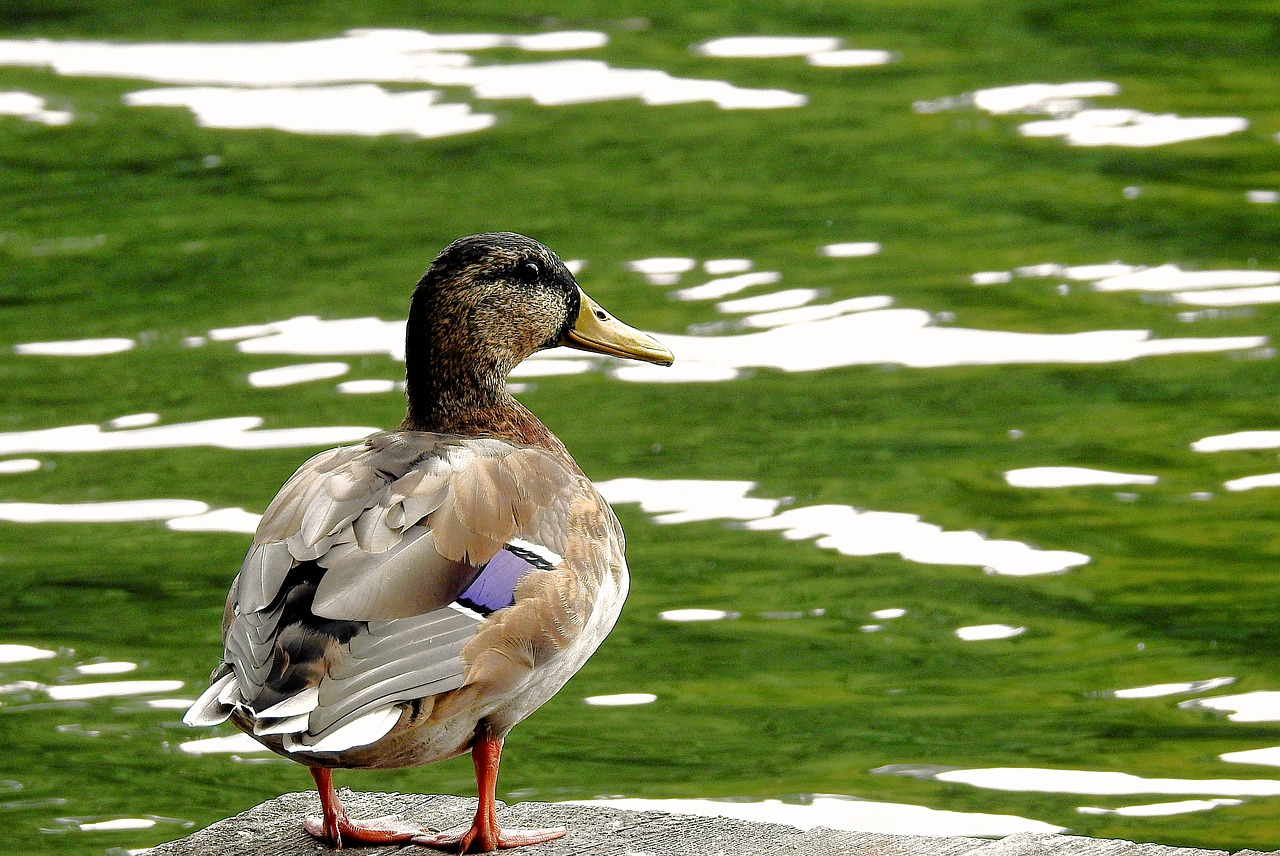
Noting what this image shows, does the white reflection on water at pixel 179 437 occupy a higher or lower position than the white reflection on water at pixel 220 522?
higher

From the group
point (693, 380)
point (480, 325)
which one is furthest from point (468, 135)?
point (480, 325)

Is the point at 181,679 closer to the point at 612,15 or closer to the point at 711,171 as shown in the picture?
the point at 711,171

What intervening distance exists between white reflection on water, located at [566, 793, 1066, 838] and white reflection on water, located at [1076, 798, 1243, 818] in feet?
0.62

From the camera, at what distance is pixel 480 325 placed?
5660mm

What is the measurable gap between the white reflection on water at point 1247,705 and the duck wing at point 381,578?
9.76ft

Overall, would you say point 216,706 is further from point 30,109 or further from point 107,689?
point 30,109

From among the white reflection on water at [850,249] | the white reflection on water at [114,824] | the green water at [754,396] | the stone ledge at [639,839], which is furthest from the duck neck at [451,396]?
the white reflection on water at [850,249]

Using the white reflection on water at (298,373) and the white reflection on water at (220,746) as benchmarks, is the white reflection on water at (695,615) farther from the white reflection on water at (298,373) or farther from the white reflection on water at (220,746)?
the white reflection on water at (298,373)

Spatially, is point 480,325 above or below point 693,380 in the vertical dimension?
above

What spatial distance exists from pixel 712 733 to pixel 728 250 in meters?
5.57

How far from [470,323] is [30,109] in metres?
10.6

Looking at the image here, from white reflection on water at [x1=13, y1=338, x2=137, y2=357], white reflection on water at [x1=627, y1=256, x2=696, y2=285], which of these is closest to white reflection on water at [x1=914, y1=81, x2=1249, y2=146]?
white reflection on water at [x1=627, y1=256, x2=696, y2=285]

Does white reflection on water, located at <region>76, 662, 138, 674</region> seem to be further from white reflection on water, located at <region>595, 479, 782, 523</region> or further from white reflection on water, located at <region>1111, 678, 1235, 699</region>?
white reflection on water, located at <region>1111, 678, 1235, 699</region>

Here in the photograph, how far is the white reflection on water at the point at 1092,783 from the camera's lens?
22.4 ft
